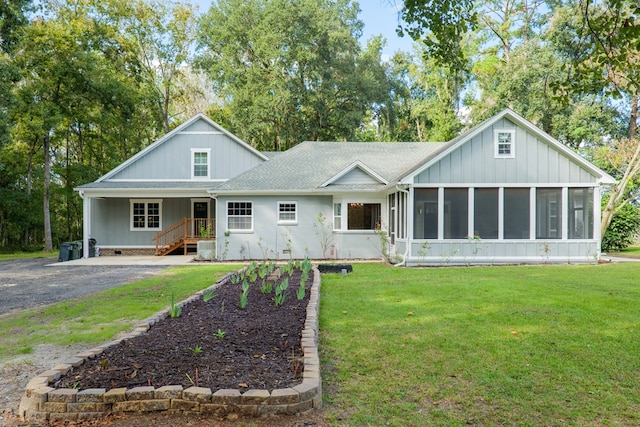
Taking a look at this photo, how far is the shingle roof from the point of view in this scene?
16891 millimetres

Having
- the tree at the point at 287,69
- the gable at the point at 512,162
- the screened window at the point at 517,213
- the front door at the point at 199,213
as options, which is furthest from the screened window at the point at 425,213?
the tree at the point at 287,69

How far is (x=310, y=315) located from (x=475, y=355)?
211cm

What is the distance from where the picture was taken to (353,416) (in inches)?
130

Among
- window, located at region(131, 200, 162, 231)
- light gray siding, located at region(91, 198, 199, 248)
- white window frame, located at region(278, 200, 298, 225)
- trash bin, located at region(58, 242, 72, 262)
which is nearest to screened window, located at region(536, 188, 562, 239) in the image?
white window frame, located at region(278, 200, 298, 225)

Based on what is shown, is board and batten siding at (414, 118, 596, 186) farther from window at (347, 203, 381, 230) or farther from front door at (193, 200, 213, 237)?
front door at (193, 200, 213, 237)

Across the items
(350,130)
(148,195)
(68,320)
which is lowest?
(68,320)

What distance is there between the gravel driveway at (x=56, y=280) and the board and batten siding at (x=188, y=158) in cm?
543

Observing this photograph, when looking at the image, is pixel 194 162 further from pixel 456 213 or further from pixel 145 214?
pixel 456 213

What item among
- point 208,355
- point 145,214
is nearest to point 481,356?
point 208,355

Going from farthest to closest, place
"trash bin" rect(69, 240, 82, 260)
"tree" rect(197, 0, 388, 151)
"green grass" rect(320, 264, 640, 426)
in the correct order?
"tree" rect(197, 0, 388, 151) → "trash bin" rect(69, 240, 82, 260) → "green grass" rect(320, 264, 640, 426)

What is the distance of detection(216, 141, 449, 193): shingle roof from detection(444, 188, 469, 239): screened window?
2.00 m

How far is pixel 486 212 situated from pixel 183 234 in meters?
12.5

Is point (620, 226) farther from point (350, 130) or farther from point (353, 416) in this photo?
point (353, 416)

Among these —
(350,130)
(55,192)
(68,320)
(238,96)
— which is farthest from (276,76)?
(68,320)
